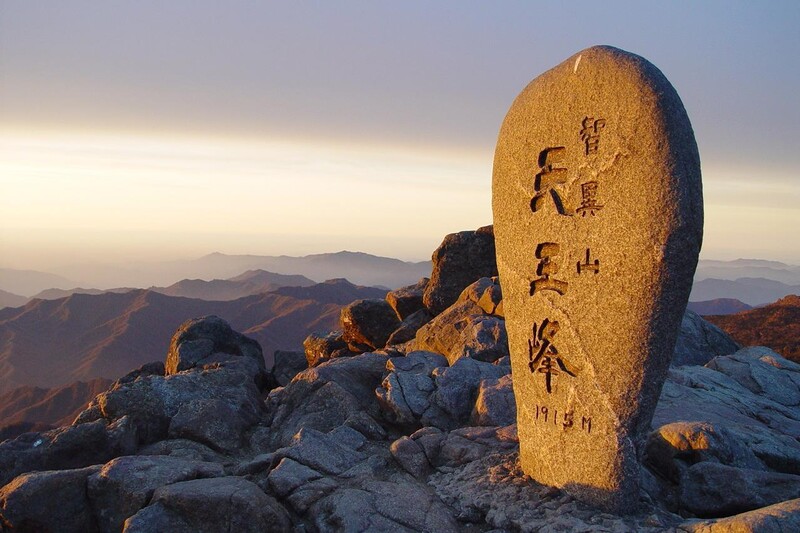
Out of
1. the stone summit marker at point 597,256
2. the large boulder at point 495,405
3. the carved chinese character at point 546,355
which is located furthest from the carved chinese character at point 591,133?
the large boulder at point 495,405

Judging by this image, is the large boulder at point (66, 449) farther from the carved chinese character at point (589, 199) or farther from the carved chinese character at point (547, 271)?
the carved chinese character at point (589, 199)

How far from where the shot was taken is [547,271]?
26.9 feet

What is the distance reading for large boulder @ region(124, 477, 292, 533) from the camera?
7.45 m

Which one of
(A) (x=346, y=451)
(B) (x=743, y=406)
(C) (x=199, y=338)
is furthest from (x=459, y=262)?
(A) (x=346, y=451)

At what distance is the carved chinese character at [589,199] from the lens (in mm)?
7672

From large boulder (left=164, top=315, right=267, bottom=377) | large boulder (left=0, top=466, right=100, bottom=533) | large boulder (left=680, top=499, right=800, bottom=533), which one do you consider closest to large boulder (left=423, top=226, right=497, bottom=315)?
large boulder (left=164, top=315, right=267, bottom=377)

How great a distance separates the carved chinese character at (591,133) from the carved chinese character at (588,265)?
1173mm

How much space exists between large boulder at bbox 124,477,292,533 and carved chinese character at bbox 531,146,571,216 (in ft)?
15.6

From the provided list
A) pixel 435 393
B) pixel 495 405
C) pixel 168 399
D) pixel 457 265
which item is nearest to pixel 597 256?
pixel 495 405

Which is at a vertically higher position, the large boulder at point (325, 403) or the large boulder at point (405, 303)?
the large boulder at point (405, 303)

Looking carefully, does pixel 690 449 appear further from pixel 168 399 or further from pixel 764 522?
pixel 168 399

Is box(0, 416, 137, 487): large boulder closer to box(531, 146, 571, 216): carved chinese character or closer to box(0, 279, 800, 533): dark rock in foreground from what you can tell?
box(0, 279, 800, 533): dark rock in foreground

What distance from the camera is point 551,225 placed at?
8094 mm

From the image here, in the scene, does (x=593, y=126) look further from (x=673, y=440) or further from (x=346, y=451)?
(x=346, y=451)
